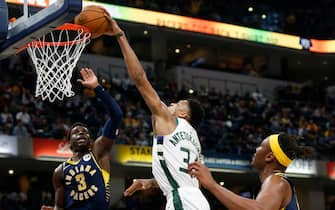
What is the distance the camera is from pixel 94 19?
5.70 m

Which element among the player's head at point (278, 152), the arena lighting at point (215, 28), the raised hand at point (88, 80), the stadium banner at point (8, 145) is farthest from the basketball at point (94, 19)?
the arena lighting at point (215, 28)

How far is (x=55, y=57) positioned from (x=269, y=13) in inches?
892

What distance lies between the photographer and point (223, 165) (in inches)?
794

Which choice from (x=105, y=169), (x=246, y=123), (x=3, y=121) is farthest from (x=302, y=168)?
(x=105, y=169)

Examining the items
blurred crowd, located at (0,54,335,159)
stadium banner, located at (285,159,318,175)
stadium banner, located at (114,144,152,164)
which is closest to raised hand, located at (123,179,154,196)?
blurred crowd, located at (0,54,335,159)

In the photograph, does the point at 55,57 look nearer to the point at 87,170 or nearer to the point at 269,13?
the point at 87,170

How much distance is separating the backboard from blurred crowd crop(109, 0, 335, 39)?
18.4 meters

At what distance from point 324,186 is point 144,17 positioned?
28.2 ft

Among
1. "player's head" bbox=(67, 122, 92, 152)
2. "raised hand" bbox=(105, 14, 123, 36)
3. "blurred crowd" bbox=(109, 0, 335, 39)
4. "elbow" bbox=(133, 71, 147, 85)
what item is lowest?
"player's head" bbox=(67, 122, 92, 152)

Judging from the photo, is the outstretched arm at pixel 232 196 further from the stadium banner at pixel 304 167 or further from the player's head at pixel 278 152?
the stadium banner at pixel 304 167

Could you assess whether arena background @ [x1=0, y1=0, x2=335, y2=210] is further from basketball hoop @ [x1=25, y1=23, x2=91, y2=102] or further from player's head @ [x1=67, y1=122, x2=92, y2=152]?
player's head @ [x1=67, y1=122, x2=92, y2=152]

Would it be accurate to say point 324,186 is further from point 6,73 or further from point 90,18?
point 90,18

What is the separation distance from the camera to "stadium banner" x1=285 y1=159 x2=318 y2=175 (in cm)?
2156

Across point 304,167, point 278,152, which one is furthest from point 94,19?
point 304,167
